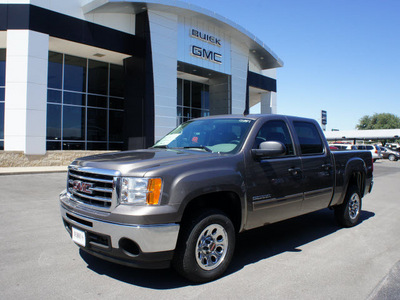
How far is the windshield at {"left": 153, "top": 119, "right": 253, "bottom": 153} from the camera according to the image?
418 cm

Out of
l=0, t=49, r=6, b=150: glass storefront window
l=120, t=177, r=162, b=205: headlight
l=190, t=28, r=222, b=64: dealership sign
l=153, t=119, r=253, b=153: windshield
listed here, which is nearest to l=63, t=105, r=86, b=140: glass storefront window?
l=0, t=49, r=6, b=150: glass storefront window

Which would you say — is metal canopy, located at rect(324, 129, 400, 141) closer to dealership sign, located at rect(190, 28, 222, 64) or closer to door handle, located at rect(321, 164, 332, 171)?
dealership sign, located at rect(190, 28, 222, 64)

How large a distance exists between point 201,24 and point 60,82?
10.6 m

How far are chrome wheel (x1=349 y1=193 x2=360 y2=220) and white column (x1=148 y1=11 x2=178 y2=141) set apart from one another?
1595 cm

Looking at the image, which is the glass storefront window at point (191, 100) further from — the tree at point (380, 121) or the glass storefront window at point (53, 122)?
the tree at point (380, 121)

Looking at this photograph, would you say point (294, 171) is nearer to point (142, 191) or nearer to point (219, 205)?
point (219, 205)

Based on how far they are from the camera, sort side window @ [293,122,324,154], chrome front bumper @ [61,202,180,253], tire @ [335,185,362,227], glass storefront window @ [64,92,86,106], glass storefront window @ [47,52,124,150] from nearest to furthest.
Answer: chrome front bumper @ [61,202,180,253], side window @ [293,122,324,154], tire @ [335,185,362,227], glass storefront window @ [47,52,124,150], glass storefront window @ [64,92,86,106]

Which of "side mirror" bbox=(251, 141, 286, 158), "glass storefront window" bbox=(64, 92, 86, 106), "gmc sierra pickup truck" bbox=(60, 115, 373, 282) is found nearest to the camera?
"gmc sierra pickup truck" bbox=(60, 115, 373, 282)

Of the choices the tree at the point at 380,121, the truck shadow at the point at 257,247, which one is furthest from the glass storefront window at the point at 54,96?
the tree at the point at 380,121

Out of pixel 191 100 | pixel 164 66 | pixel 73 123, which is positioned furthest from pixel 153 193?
pixel 191 100

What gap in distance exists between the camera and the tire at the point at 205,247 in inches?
130

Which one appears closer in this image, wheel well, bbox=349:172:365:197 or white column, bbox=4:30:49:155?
wheel well, bbox=349:172:365:197

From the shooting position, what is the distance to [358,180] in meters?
6.30

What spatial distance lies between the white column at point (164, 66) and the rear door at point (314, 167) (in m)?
16.3
